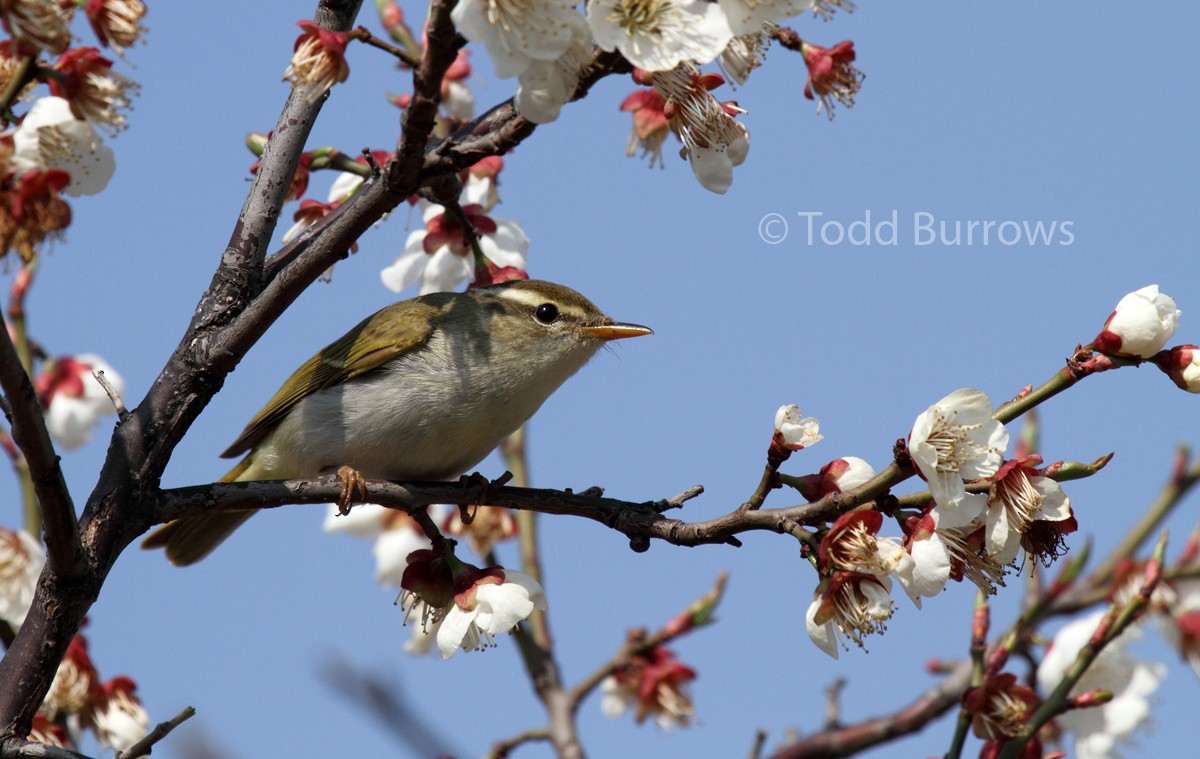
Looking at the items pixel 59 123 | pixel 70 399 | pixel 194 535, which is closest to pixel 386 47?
pixel 59 123

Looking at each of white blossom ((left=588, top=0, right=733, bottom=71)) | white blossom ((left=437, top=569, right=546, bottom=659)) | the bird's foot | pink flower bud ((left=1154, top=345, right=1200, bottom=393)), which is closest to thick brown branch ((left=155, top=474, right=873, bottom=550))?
the bird's foot

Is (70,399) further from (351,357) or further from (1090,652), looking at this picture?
(1090,652)

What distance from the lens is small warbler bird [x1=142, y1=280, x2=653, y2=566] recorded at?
4.69 m

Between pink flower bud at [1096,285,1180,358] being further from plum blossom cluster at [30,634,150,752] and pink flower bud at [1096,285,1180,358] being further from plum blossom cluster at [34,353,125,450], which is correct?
plum blossom cluster at [34,353,125,450]

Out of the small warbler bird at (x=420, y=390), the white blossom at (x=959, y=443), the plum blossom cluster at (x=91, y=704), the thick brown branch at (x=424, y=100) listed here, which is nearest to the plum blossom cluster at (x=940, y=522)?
the white blossom at (x=959, y=443)

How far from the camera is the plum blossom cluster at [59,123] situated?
2721 mm

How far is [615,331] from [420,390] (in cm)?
83

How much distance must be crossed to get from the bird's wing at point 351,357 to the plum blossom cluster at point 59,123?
185 cm

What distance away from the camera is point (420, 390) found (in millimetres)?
4746

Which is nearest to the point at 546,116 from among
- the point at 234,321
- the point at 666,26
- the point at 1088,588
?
the point at 666,26

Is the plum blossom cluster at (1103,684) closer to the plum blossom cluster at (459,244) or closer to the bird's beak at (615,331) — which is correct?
the bird's beak at (615,331)

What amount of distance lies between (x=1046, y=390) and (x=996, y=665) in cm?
144

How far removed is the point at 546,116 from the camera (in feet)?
8.48

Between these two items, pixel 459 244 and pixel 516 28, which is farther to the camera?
pixel 459 244
